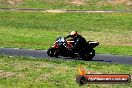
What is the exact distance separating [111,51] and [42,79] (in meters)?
12.5

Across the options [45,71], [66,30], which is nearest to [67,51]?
[45,71]

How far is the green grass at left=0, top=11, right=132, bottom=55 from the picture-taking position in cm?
3250

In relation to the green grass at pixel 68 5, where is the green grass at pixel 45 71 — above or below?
above

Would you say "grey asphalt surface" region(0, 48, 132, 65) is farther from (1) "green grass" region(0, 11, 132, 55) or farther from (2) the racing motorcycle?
(1) "green grass" region(0, 11, 132, 55)

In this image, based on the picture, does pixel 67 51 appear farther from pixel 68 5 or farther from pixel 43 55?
pixel 68 5

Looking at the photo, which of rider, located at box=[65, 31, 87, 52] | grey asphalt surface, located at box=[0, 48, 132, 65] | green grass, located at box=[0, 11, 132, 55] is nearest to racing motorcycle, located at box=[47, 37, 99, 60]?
rider, located at box=[65, 31, 87, 52]

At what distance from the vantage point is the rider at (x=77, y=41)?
81.5 feet

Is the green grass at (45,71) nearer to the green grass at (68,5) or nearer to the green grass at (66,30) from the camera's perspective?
the green grass at (66,30)

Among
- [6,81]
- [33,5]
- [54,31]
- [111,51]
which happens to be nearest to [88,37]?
[54,31]

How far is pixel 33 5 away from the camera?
71000 mm

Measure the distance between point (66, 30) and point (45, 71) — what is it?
78.5 ft

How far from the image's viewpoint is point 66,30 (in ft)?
143

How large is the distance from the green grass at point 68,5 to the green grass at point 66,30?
7817mm

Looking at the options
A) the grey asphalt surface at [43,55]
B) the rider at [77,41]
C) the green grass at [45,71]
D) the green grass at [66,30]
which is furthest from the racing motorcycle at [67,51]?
the green grass at [66,30]
